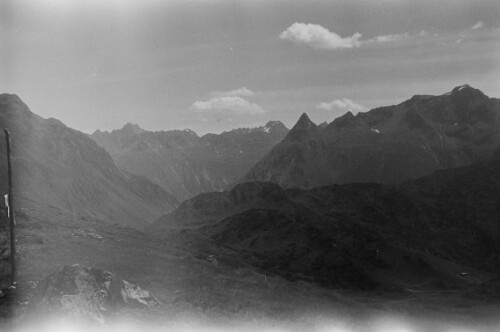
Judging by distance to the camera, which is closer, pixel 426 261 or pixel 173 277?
pixel 173 277

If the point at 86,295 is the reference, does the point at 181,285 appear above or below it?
below

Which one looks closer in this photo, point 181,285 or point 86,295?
point 86,295

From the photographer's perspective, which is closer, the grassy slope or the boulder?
the boulder

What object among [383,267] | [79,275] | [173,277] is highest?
[79,275]

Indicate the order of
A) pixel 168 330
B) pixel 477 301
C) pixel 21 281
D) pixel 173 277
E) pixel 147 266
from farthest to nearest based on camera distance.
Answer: pixel 477 301 < pixel 147 266 < pixel 173 277 < pixel 21 281 < pixel 168 330

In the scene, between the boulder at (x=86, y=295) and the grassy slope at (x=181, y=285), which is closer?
the boulder at (x=86, y=295)

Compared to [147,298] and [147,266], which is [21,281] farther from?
[147,266]

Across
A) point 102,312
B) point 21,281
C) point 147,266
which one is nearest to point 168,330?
point 102,312

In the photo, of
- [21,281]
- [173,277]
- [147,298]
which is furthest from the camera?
[173,277]

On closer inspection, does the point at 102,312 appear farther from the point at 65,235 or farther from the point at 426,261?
the point at 426,261

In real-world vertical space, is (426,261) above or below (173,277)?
below
